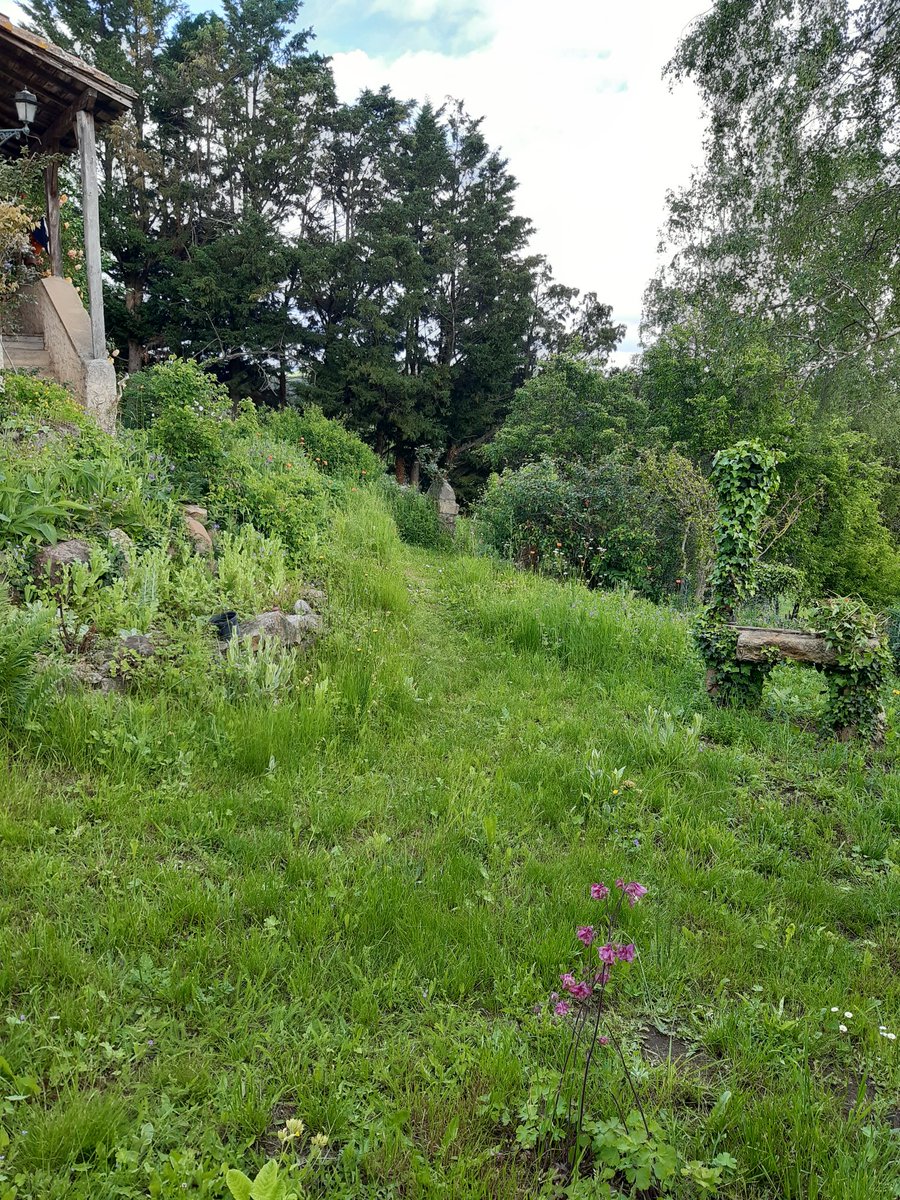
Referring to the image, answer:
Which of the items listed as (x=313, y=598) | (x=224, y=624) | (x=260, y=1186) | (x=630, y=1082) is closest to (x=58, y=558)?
(x=224, y=624)

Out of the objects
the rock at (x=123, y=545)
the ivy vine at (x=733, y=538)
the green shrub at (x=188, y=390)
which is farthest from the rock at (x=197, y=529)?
the ivy vine at (x=733, y=538)

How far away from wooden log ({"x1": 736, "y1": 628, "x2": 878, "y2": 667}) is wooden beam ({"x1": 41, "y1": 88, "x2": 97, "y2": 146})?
10.4 metres

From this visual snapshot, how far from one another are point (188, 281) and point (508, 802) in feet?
74.7

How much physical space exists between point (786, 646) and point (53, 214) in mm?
11265

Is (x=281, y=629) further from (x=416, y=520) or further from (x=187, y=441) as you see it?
(x=416, y=520)

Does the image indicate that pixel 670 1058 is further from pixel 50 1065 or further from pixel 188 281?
pixel 188 281

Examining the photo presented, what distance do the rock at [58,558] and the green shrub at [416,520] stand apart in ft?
24.2

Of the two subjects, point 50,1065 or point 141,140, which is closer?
point 50,1065

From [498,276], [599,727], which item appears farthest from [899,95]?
[498,276]

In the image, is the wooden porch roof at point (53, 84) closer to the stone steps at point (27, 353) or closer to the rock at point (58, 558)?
the stone steps at point (27, 353)

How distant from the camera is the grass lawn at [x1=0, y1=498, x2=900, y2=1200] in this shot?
1.62 m

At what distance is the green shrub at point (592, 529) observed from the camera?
10.4 meters

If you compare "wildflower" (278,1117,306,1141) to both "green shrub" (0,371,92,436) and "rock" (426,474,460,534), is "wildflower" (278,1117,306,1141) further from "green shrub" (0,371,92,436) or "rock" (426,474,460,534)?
"rock" (426,474,460,534)

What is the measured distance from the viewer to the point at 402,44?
7.62 m
